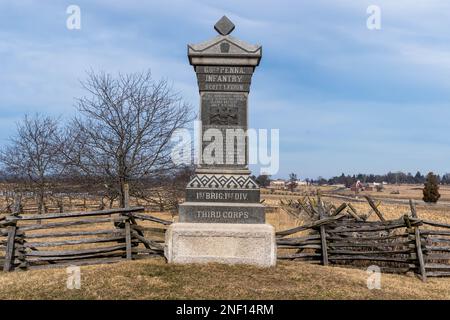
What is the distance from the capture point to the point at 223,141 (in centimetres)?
836

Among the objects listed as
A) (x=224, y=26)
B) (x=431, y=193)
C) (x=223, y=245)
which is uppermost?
(x=224, y=26)

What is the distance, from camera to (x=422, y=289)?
8.34 meters

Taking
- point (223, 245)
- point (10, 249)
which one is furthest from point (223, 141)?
point (10, 249)

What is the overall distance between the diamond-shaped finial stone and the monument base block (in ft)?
12.1

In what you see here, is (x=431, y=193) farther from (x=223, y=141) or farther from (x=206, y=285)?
(x=206, y=285)

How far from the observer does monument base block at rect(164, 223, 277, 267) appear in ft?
25.1

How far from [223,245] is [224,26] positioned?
13.4ft

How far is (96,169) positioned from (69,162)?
3.17ft

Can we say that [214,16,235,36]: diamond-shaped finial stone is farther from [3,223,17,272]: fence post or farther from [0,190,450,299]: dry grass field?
[3,223,17,272]: fence post

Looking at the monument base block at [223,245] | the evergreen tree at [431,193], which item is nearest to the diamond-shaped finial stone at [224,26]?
the monument base block at [223,245]

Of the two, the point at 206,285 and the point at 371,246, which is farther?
the point at 371,246

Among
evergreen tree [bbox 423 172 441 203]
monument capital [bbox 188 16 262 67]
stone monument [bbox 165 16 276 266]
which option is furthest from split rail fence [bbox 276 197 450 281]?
evergreen tree [bbox 423 172 441 203]

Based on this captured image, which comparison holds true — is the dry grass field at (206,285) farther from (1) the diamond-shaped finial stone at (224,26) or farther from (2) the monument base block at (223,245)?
(1) the diamond-shaped finial stone at (224,26)
